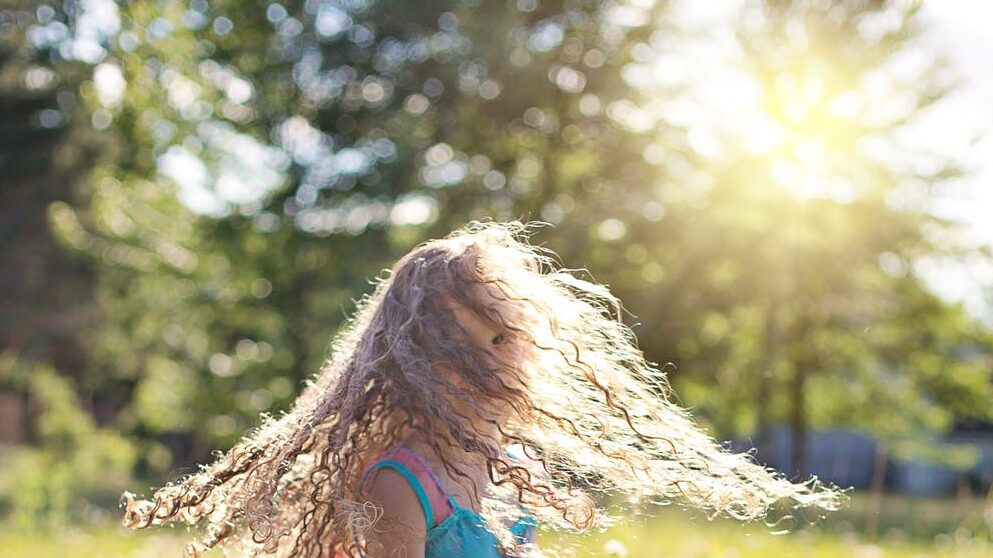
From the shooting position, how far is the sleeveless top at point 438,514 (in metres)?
2.32

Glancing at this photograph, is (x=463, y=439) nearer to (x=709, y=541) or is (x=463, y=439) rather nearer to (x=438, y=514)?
(x=438, y=514)

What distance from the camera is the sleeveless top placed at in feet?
7.60

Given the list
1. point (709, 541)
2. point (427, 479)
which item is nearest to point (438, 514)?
point (427, 479)

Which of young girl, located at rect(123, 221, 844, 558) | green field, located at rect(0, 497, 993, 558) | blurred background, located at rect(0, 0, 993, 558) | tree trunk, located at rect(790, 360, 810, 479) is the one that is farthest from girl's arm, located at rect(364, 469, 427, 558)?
tree trunk, located at rect(790, 360, 810, 479)

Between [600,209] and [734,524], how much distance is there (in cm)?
909

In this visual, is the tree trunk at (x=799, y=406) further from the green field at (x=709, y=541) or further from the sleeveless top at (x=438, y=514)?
the sleeveless top at (x=438, y=514)

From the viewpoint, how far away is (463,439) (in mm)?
2406

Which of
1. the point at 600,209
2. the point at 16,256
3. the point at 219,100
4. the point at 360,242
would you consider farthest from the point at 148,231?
the point at 600,209

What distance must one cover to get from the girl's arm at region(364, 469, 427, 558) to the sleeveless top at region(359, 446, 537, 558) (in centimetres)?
1

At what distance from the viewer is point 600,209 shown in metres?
16.6

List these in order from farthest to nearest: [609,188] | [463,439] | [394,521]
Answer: [609,188], [463,439], [394,521]

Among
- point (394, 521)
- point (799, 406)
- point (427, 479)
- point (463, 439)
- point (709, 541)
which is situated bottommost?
point (394, 521)

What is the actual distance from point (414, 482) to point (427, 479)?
3 centimetres

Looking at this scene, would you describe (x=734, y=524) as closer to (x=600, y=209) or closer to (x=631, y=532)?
(x=631, y=532)
